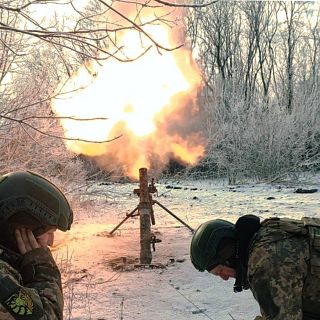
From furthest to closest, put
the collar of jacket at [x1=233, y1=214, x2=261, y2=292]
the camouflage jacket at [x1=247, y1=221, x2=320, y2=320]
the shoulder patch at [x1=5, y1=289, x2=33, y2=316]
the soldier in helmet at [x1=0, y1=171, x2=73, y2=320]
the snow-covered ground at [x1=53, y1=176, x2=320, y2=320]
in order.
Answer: the snow-covered ground at [x1=53, y1=176, x2=320, y2=320] < the collar of jacket at [x1=233, y1=214, x2=261, y2=292] < the camouflage jacket at [x1=247, y1=221, x2=320, y2=320] < the soldier in helmet at [x1=0, y1=171, x2=73, y2=320] < the shoulder patch at [x1=5, y1=289, x2=33, y2=316]

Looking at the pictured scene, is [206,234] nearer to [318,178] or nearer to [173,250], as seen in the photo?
[173,250]

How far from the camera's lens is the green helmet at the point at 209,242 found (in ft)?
9.73

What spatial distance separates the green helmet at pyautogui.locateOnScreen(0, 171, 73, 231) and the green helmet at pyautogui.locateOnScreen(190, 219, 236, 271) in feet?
4.20

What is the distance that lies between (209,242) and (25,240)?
1.42 m

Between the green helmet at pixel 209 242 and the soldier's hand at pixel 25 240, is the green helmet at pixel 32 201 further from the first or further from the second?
the green helmet at pixel 209 242

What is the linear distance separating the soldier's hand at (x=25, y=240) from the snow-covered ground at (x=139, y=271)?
15.3 feet

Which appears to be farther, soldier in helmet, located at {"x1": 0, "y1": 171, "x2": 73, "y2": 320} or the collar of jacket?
the collar of jacket

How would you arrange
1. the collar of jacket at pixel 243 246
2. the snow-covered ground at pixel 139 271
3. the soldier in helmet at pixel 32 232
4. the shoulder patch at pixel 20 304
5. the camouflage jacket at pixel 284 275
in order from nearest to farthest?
the shoulder patch at pixel 20 304 < the soldier in helmet at pixel 32 232 < the camouflage jacket at pixel 284 275 < the collar of jacket at pixel 243 246 < the snow-covered ground at pixel 139 271

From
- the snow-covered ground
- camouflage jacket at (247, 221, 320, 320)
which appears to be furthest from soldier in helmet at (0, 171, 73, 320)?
the snow-covered ground

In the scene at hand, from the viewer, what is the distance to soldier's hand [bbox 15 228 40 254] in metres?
1.78

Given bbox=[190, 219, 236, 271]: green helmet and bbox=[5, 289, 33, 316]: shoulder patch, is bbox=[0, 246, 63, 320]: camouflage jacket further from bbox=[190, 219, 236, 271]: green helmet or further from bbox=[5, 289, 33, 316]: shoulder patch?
bbox=[190, 219, 236, 271]: green helmet

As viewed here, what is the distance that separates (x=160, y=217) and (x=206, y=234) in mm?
13059

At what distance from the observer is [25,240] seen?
180cm

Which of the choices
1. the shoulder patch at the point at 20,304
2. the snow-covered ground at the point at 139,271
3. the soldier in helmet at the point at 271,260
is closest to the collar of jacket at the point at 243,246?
the soldier in helmet at the point at 271,260
